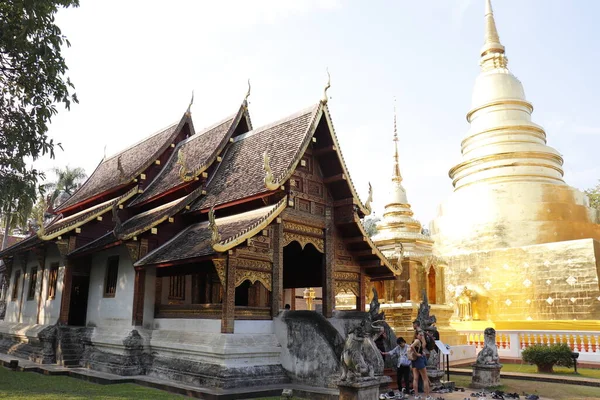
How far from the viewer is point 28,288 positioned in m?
17.3

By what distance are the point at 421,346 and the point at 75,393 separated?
21.7 ft

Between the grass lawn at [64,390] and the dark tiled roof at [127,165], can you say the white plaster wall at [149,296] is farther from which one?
the dark tiled roof at [127,165]

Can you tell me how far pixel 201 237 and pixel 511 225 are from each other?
15.9 m

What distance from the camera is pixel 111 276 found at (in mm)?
13883

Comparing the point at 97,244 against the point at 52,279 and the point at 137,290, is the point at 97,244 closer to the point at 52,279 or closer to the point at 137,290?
the point at 137,290

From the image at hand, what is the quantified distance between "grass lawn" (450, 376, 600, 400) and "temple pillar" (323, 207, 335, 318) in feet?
11.6

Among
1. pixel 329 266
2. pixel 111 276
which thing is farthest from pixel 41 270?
pixel 329 266

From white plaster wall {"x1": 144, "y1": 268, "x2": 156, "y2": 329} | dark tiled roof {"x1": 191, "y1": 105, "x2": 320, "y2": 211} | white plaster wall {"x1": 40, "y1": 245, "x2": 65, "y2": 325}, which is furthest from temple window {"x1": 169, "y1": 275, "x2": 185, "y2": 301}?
white plaster wall {"x1": 40, "y1": 245, "x2": 65, "y2": 325}

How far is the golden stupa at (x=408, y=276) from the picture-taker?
18719 millimetres

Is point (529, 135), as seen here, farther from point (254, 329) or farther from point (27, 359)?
point (27, 359)

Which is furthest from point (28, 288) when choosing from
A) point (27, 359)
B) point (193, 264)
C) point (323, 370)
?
point (323, 370)

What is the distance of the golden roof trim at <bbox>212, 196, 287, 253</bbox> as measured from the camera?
385 inches

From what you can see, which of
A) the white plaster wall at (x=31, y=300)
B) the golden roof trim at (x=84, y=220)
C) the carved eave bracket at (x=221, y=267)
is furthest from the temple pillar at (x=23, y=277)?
the carved eave bracket at (x=221, y=267)

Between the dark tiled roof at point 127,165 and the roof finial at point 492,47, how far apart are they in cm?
1824
